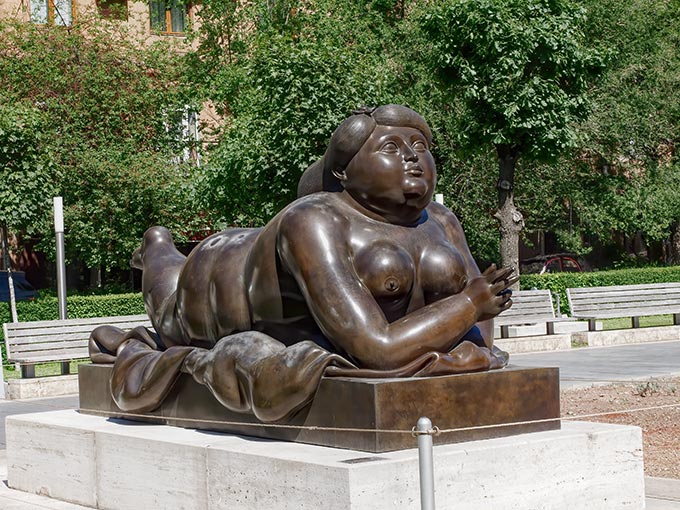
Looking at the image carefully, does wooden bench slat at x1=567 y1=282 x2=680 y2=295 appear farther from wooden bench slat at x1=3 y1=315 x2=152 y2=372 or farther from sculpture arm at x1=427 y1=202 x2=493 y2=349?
sculpture arm at x1=427 y1=202 x2=493 y2=349

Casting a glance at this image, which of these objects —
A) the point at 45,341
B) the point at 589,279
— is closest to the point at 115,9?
the point at 589,279

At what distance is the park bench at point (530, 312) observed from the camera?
17500 mm

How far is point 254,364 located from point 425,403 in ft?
2.94

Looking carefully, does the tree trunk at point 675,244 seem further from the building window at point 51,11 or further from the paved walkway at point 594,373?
the building window at point 51,11

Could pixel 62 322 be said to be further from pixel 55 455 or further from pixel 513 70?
pixel 513 70

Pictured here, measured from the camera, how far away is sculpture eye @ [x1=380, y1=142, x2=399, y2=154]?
5430 mm

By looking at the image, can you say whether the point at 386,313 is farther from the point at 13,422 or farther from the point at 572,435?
the point at 13,422

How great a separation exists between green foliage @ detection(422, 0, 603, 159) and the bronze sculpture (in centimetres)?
1496

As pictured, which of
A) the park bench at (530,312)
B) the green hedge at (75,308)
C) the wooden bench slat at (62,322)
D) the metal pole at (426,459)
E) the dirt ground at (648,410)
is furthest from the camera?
the green hedge at (75,308)

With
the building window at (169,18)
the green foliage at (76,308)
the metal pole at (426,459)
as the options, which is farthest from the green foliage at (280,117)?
the metal pole at (426,459)

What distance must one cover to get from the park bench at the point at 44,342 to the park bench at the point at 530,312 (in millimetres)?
6662

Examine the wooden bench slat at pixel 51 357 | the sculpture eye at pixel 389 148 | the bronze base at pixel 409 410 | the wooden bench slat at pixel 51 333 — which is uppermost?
the sculpture eye at pixel 389 148

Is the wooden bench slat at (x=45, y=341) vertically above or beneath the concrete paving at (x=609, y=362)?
above

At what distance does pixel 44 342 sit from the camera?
14000 millimetres
